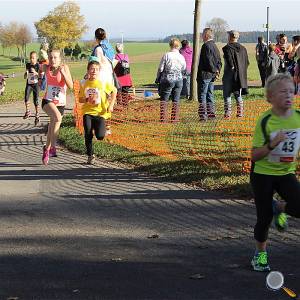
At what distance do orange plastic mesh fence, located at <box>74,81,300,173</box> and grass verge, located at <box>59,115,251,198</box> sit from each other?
198mm

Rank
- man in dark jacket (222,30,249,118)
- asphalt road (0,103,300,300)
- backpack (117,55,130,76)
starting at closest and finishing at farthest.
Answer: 1. asphalt road (0,103,300,300)
2. man in dark jacket (222,30,249,118)
3. backpack (117,55,130,76)

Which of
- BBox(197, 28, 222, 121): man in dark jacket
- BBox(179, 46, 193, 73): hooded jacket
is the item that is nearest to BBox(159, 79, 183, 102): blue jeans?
BBox(197, 28, 222, 121): man in dark jacket

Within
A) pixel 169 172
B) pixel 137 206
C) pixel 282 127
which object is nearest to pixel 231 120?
pixel 169 172

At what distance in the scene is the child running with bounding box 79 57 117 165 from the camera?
10.0 m

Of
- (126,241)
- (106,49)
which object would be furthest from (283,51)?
(126,241)

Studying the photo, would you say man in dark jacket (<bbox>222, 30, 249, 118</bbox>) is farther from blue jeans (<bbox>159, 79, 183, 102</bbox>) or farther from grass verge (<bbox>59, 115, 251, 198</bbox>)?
grass verge (<bbox>59, 115, 251, 198</bbox>)

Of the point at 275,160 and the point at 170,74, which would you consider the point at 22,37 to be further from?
the point at 275,160

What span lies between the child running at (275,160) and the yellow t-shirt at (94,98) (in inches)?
208

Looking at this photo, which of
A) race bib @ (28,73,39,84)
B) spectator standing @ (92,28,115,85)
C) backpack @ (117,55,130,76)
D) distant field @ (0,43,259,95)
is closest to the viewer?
spectator standing @ (92,28,115,85)

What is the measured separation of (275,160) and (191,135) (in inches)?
247

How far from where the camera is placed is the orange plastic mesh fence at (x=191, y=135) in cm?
949

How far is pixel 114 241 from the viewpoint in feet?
19.4

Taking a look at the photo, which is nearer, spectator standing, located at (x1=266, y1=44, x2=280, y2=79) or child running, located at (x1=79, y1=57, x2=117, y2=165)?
child running, located at (x1=79, y1=57, x2=117, y2=165)

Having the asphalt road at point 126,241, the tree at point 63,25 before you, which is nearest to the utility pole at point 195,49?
the asphalt road at point 126,241
